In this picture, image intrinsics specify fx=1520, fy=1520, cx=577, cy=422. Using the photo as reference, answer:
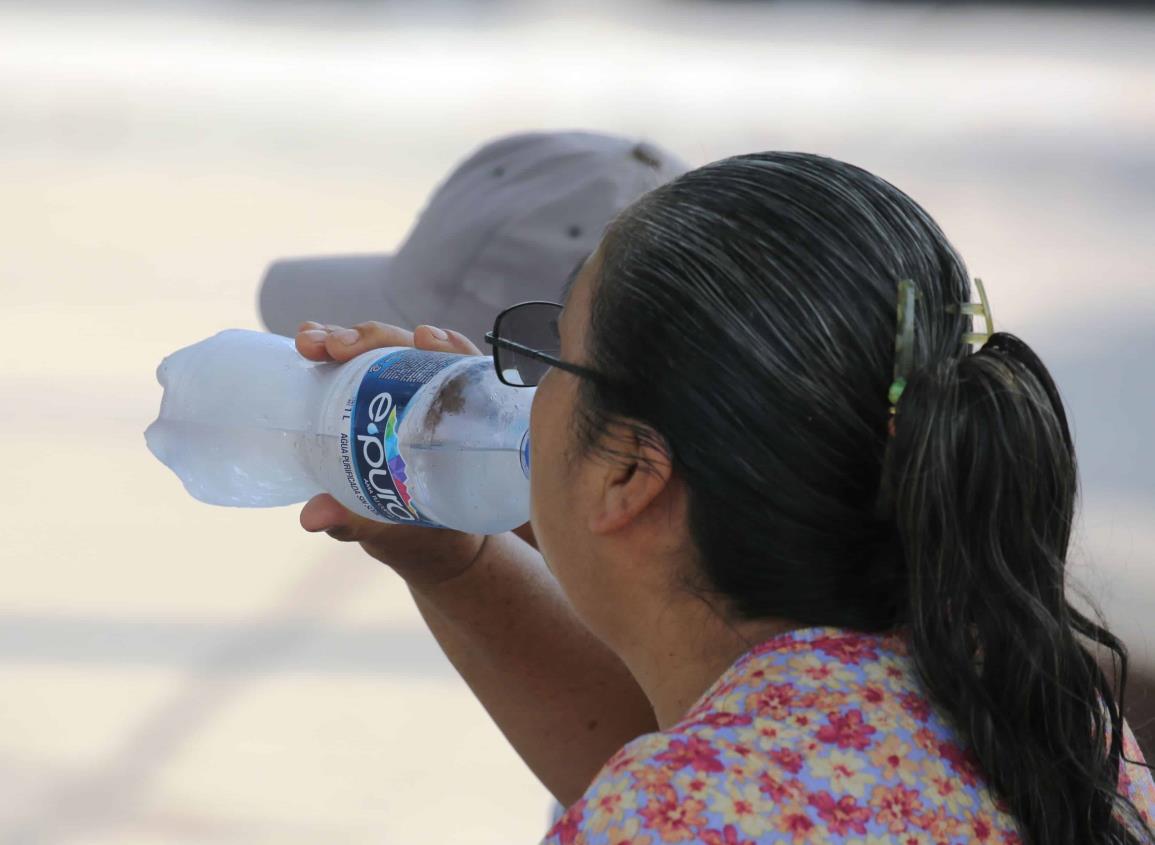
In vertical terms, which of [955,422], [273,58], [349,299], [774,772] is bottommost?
[273,58]

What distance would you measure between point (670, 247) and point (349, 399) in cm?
33

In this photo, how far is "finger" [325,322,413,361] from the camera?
1204mm

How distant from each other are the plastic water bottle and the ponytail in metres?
0.37

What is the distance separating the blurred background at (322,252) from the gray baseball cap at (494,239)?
74cm

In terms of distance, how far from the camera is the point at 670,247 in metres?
0.92

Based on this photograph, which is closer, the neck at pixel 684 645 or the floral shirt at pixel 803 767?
the floral shirt at pixel 803 767

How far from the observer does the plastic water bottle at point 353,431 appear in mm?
1115

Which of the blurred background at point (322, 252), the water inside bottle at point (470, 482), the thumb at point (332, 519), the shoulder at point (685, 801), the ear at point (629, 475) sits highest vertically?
the ear at point (629, 475)

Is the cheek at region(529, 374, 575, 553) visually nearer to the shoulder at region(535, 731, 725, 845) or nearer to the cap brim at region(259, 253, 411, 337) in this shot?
the shoulder at region(535, 731, 725, 845)

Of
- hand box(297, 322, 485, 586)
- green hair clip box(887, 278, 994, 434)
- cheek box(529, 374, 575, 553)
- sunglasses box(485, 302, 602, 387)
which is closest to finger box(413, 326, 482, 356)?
hand box(297, 322, 485, 586)

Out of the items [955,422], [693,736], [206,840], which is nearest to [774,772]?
[693,736]

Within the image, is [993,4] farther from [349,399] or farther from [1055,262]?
[349,399]

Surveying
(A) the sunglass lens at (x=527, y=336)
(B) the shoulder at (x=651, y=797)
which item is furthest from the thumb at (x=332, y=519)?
(B) the shoulder at (x=651, y=797)

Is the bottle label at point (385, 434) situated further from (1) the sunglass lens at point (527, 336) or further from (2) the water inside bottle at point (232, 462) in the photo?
(2) the water inside bottle at point (232, 462)
